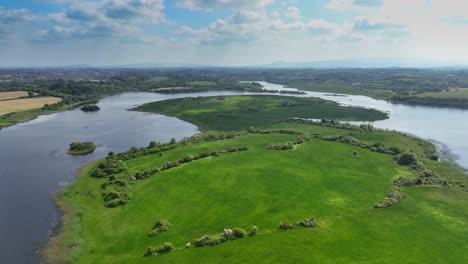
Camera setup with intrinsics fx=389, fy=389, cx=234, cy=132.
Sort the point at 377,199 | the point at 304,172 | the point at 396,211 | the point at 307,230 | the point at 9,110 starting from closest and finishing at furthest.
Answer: the point at 307,230 → the point at 396,211 → the point at 377,199 → the point at 304,172 → the point at 9,110

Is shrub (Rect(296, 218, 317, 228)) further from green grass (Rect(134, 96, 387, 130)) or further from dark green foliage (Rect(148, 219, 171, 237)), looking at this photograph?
green grass (Rect(134, 96, 387, 130))

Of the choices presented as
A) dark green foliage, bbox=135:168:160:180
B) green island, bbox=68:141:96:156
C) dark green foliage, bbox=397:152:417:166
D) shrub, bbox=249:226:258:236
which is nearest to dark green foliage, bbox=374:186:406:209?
dark green foliage, bbox=397:152:417:166

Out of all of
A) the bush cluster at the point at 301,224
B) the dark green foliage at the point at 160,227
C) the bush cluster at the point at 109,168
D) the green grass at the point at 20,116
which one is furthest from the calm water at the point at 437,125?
the green grass at the point at 20,116

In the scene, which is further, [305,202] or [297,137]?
[297,137]

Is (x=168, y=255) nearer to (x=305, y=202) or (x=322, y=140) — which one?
(x=305, y=202)

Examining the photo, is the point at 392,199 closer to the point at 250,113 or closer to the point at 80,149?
the point at 80,149

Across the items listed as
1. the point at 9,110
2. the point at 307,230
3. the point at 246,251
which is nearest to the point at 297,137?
the point at 307,230
